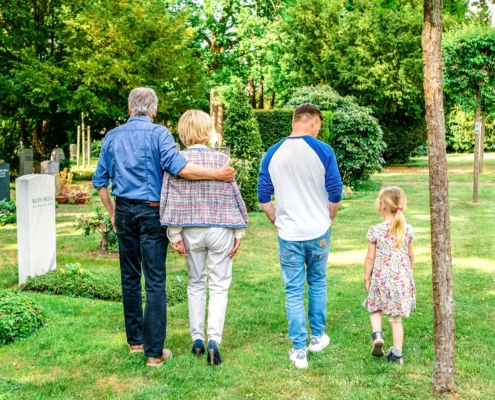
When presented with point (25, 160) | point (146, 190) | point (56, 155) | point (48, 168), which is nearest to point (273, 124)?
point (48, 168)

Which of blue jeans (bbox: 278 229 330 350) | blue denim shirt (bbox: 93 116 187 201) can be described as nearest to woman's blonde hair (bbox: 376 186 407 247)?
blue jeans (bbox: 278 229 330 350)

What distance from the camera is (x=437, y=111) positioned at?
154 inches

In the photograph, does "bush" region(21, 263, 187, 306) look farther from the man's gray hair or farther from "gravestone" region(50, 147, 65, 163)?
"gravestone" region(50, 147, 65, 163)

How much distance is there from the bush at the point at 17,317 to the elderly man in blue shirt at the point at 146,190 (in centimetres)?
136

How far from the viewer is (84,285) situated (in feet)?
Result: 23.0

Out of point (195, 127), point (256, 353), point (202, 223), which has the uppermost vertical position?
point (195, 127)

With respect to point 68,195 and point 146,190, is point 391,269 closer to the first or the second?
point 146,190

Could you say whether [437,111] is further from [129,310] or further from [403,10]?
[403,10]

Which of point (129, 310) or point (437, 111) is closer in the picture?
point (437, 111)

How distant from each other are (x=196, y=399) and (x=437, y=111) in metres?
2.52

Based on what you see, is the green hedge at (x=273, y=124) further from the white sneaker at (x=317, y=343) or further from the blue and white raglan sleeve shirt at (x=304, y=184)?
the blue and white raglan sleeve shirt at (x=304, y=184)

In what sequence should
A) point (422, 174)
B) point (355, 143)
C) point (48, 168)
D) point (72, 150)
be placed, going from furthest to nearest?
point (72, 150) → point (422, 174) → point (355, 143) → point (48, 168)

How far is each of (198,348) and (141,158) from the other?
162cm

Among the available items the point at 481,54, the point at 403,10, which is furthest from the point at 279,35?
the point at 481,54
